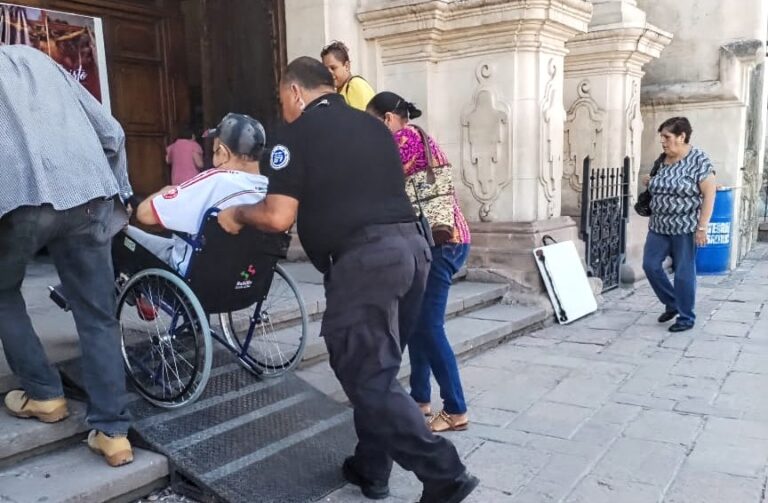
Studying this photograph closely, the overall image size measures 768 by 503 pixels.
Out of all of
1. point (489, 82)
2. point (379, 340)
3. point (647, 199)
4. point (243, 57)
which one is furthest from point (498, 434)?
point (243, 57)

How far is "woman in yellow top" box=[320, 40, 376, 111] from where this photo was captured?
4.70 meters

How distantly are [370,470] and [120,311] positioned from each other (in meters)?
1.40

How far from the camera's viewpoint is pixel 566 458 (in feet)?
11.0

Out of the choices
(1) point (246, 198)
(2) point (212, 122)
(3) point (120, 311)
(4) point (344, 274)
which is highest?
(2) point (212, 122)

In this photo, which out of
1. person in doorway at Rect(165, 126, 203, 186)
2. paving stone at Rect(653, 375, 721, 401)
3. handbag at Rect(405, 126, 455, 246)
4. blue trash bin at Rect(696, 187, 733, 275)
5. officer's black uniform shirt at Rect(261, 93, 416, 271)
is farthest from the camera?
blue trash bin at Rect(696, 187, 733, 275)

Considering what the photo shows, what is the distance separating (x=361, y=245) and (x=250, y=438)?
49.2 inches

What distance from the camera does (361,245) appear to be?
254 cm

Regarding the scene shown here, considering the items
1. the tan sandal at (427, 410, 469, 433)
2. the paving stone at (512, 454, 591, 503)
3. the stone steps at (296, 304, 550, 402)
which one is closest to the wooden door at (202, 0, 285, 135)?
the stone steps at (296, 304, 550, 402)

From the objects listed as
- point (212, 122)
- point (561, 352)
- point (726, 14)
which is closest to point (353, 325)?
point (561, 352)

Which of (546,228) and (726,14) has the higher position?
(726,14)

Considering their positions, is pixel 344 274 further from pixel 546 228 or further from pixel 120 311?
pixel 546 228

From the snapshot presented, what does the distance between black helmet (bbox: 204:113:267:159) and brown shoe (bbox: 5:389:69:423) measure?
1.43m

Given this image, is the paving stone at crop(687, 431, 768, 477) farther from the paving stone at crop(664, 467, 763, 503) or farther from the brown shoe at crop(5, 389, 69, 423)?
the brown shoe at crop(5, 389, 69, 423)

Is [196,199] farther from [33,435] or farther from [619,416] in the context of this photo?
[619,416]
